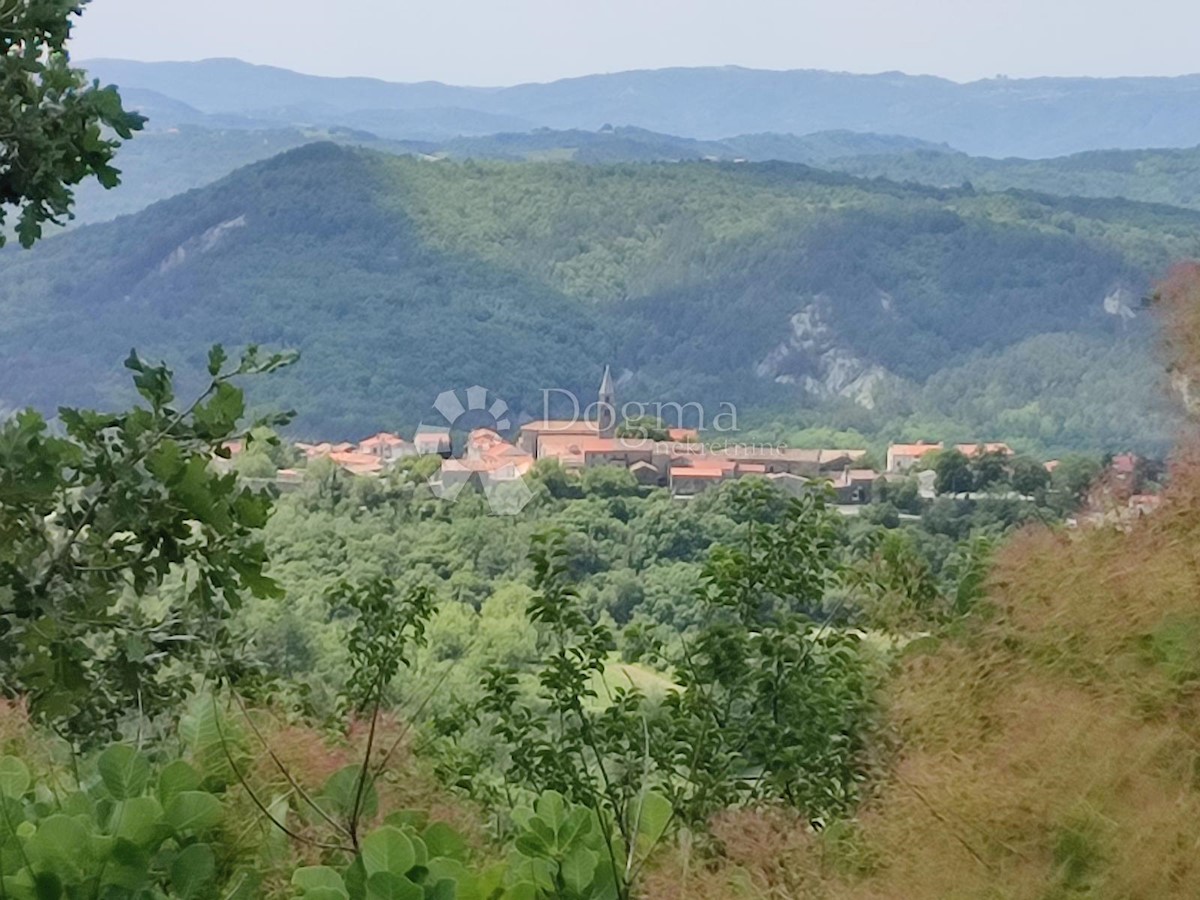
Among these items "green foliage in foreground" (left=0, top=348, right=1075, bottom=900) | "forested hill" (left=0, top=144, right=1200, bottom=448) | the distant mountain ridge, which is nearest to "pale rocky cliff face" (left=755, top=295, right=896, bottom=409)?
"forested hill" (left=0, top=144, right=1200, bottom=448)

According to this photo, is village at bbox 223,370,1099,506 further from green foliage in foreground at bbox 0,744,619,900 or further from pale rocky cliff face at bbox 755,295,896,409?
pale rocky cliff face at bbox 755,295,896,409

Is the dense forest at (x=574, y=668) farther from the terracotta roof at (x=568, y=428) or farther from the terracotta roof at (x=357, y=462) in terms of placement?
the terracotta roof at (x=568, y=428)

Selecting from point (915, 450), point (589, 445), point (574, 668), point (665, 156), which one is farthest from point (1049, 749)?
point (665, 156)

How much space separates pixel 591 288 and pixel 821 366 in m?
5.57

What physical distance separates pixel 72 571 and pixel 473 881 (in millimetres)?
432

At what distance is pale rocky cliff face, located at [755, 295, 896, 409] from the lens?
15.9 meters

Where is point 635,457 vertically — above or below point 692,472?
below

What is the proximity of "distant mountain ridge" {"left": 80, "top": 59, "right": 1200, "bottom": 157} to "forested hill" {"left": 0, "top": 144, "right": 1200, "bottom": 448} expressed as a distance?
522 inches

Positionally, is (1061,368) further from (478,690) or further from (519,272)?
(478,690)

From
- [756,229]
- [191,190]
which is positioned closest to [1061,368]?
[756,229]

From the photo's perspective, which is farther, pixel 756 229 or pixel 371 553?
pixel 756 229

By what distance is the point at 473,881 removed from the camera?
127 centimetres

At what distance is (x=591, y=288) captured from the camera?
21.5 m

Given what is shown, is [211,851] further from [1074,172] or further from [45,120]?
[1074,172]
